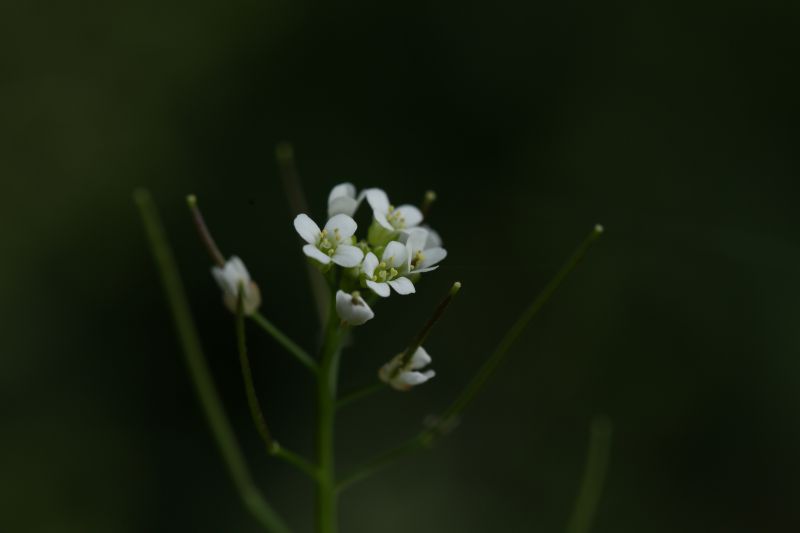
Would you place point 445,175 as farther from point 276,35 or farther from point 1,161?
point 1,161

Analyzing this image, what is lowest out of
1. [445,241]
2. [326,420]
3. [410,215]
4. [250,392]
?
[445,241]

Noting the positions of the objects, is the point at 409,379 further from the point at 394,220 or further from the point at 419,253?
the point at 394,220

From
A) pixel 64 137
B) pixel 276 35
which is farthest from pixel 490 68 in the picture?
pixel 64 137

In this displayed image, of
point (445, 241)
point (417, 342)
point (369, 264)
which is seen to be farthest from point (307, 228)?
point (445, 241)

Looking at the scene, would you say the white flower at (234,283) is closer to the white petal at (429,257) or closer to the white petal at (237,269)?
the white petal at (237,269)

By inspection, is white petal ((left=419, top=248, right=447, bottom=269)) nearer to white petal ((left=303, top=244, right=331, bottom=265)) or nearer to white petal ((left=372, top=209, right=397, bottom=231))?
white petal ((left=372, top=209, right=397, bottom=231))

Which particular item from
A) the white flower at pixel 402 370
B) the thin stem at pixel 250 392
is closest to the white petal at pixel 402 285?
the white flower at pixel 402 370
